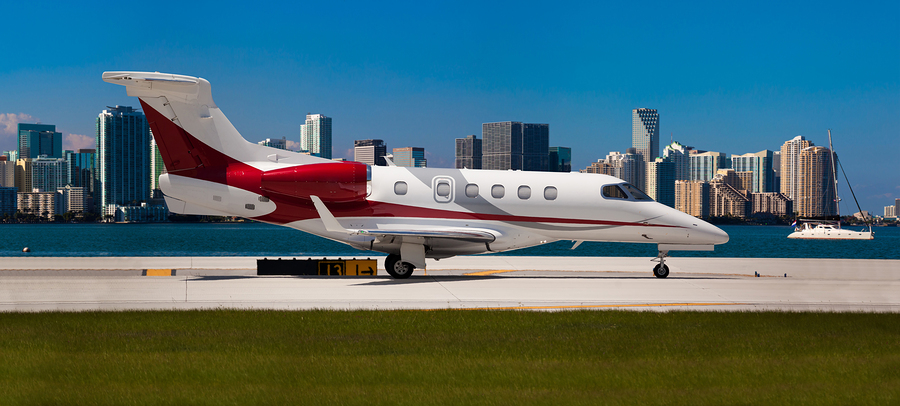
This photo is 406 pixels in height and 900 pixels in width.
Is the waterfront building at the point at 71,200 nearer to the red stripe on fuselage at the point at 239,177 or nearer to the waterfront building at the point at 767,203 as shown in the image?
the red stripe on fuselage at the point at 239,177

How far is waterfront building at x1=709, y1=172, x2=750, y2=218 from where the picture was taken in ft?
349

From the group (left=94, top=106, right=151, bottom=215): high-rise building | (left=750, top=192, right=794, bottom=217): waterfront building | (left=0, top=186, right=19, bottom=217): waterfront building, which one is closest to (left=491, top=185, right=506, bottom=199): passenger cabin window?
(left=94, top=106, right=151, bottom=215): high-rise building

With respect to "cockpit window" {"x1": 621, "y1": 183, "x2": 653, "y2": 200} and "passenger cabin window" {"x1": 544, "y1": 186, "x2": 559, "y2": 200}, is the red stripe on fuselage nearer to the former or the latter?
"passenger cabin window" {"x1": 544, "y1": 186, "x2": 559, "y2": 200}

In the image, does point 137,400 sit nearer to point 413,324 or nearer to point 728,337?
point 413,324

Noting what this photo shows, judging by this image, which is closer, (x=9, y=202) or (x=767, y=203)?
(x=767, y=203)

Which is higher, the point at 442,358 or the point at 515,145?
the point at 515,145

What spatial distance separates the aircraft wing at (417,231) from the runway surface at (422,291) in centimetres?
123

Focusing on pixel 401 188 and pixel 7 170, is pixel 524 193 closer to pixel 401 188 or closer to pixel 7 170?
pixel 401 188

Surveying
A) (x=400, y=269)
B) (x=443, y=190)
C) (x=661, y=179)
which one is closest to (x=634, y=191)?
(x=443, y=190)

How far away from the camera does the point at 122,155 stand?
49031mm

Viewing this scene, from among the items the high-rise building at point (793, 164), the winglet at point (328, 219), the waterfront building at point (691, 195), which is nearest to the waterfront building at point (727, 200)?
the waterfront building at point (691, 195)

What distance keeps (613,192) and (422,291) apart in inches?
297

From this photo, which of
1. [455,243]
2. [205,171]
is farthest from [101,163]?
[455,243]

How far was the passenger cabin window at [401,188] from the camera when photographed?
19.7 m
